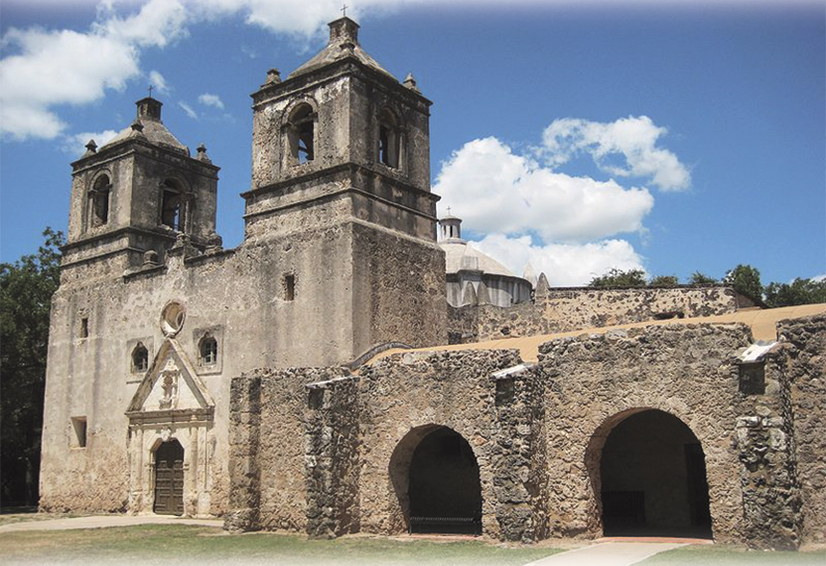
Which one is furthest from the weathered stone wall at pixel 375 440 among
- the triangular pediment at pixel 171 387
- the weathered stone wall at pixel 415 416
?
the triangular pediment at pixel 171 387

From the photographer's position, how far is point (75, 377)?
27.2m

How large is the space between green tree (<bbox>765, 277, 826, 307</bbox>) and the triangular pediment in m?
29.3

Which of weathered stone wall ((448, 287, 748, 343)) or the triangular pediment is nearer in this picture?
weathered stone wall ((448, 287, 748, 343))

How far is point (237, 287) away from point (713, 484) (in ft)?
44.4

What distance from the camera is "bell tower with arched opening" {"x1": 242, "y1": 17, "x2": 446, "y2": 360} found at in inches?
819

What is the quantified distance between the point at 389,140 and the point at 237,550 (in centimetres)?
1198

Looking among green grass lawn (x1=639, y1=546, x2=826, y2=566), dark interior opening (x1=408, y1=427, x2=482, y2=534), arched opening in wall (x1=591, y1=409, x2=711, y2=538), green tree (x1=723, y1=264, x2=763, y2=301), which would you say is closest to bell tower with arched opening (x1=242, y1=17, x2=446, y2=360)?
dark interior opening (x1=408, y1=427, x2=482, y2=534)

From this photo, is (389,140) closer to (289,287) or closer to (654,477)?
(289,287)

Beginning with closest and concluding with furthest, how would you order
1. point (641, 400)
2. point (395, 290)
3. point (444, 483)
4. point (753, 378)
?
1. point (753, 378)
2. point (641, 400)
3. point (444, 483)
4. point (395, 290)

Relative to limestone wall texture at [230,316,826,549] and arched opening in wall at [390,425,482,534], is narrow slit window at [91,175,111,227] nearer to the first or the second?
limestone wall texture at [230,316,826,549]

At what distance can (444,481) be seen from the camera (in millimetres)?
19656

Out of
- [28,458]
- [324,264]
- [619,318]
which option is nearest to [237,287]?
[324,264]

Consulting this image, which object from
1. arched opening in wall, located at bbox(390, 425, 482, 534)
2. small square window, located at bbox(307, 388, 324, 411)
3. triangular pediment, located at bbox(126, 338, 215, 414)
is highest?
triangular pediment, located at bbox(126, 338, 215, 414)

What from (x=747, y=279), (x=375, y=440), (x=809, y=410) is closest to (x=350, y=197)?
(x=375, y=440)
